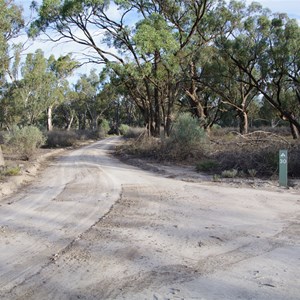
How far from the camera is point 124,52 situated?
2730 cm

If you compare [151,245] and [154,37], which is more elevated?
[154,37]

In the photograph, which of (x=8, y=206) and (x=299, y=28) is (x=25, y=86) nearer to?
(x=299, y=28)

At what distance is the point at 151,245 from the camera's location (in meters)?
5.91

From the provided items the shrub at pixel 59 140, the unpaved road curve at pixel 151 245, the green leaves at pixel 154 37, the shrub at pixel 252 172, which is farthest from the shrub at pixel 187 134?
the shrub at pixel 59 140

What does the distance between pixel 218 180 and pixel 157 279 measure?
8.69 meters

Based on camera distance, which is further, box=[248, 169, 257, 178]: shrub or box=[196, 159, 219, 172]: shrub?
box=[196, 159, 219, 172]: shrub

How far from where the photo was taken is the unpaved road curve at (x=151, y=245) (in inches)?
173

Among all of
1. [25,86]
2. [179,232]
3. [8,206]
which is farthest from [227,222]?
[25,86]

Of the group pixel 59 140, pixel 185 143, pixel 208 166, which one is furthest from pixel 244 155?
pixel 59 140

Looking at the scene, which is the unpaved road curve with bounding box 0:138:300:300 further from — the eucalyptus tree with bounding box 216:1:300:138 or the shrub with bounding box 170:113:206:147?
the eucalyptus tree with bounding box 216:1:300:138

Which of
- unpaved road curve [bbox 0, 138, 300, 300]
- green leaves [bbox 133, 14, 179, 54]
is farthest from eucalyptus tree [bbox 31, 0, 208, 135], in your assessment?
unpaved road curve [bbox 0, 138, 300, 300]

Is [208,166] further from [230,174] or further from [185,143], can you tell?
[185,143]

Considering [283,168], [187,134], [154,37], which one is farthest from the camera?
[154,37]

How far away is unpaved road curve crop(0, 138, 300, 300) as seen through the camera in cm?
438
